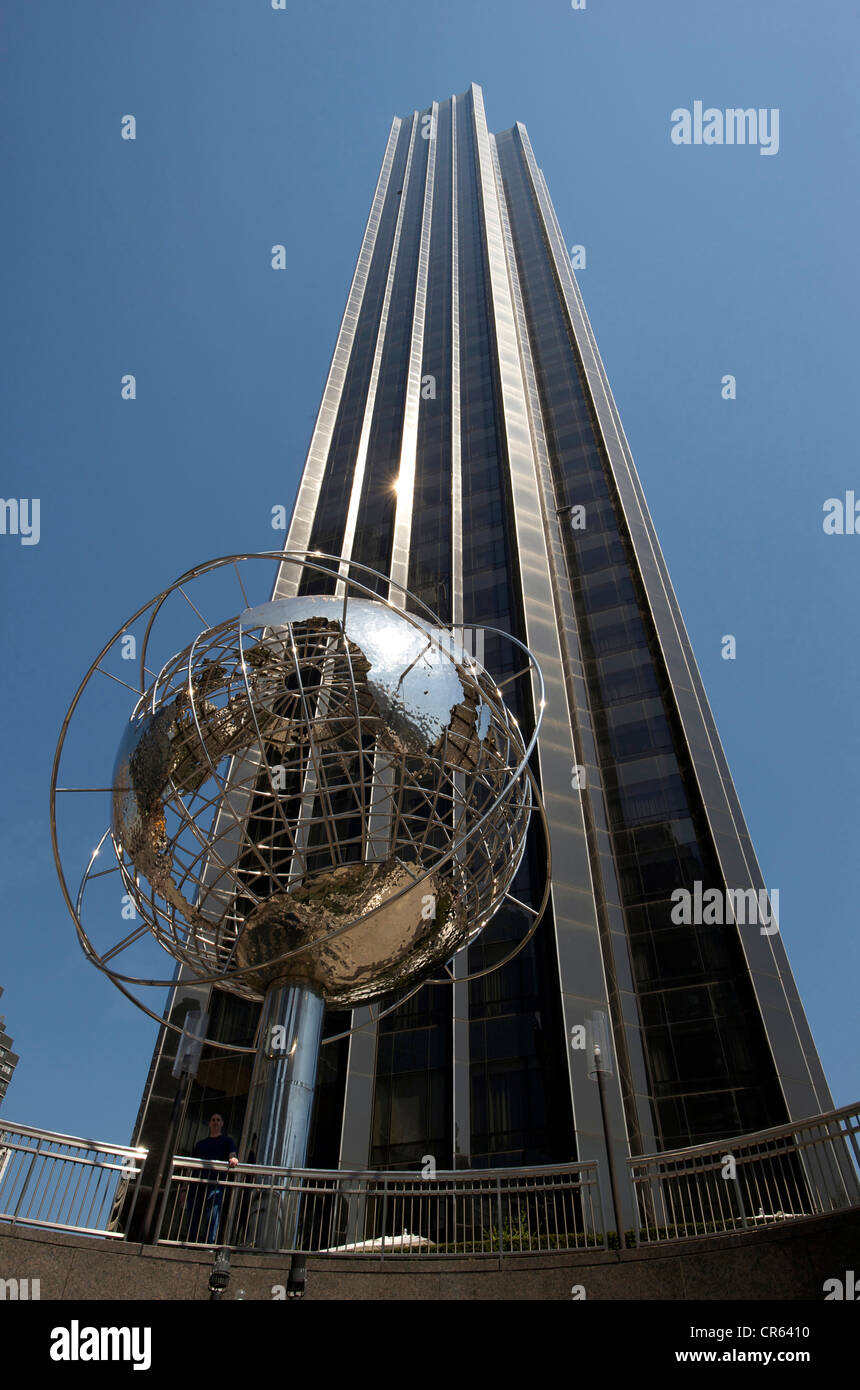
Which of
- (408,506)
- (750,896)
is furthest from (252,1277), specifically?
(408,506)

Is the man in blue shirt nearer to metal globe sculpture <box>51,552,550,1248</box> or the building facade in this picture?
metal globe sculpture <box>51,552,550,1248</box>

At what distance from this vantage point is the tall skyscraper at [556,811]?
854 inches

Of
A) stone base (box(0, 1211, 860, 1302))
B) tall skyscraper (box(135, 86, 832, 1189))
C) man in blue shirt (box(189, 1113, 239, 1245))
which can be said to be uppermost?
tall skyscraper (box(135, 86, 832, 1189))

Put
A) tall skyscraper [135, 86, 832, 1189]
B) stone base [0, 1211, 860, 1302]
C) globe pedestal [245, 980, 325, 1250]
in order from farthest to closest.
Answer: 1. tall skyscraper [135, 86, 832, 1189]
2. globe pedestal [245, 980, 325, 1250]
3. stone base [0, 1211, 860, 1302]

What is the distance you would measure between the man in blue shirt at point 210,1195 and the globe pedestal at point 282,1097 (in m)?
0.64

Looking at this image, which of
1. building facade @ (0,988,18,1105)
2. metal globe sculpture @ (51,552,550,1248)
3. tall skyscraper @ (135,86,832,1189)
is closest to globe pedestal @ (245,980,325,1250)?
metal globe sculpture @ (51,552,550,1248)

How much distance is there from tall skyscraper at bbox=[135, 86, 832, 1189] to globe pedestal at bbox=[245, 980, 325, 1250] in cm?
256

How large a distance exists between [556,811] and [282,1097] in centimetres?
1932

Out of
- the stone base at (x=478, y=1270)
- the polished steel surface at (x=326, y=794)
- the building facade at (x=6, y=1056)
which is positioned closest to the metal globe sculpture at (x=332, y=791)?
the polished steel surface at (x=326, y=794)

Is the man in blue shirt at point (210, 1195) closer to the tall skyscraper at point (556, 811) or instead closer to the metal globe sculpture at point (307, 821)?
the metal globe sculpture at point (307, 821)

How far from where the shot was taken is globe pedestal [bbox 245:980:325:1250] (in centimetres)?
820

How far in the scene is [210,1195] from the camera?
30.1ft

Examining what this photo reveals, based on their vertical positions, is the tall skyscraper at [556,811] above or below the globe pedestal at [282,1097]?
above
